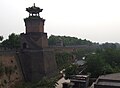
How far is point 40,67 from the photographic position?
2856 centimetres

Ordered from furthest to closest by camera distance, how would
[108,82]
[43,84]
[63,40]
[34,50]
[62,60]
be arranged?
[63,40]
[62,60]
[34,50]
[43,84]
[108,82]

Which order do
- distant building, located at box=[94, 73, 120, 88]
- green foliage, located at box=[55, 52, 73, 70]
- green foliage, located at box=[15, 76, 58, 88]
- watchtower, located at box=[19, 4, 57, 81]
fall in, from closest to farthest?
distant building, located at box=[94, 73, 120, 88], green foliage, located at box=[15, 76, 58, 88], watchtower, located at box=[19, 4, 57, 81], green foliage, located at box=[55, 52, 73, 70]

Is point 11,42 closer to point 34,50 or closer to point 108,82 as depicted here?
point 34,50

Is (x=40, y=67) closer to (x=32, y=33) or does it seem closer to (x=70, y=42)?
(x=32, y=33)

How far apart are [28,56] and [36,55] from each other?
961 millimetres

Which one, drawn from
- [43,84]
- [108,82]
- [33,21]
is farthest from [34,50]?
[108,82]

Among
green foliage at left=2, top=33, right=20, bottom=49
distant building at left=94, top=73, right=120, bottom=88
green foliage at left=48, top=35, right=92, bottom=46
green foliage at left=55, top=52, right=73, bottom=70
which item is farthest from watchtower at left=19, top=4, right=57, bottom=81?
green foliage at left=48, top=35, right=92, bottom=46

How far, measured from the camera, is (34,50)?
28.8 meters

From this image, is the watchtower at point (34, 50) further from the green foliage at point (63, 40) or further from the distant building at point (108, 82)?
the green foliage at point (63, 40)

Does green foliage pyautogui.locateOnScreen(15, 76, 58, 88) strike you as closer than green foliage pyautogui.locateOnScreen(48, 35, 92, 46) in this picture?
Yes

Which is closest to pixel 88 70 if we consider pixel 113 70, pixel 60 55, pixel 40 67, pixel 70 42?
pixel 113 70

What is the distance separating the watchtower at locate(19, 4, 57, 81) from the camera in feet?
92.4

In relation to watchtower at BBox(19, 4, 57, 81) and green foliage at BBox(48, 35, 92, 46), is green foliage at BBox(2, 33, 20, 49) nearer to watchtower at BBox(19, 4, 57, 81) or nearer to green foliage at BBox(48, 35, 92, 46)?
watchtower at BBox(19, 4, 57, 81)

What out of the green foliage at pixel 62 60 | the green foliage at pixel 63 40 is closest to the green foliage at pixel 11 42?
the green foliage at pixel 62 60
